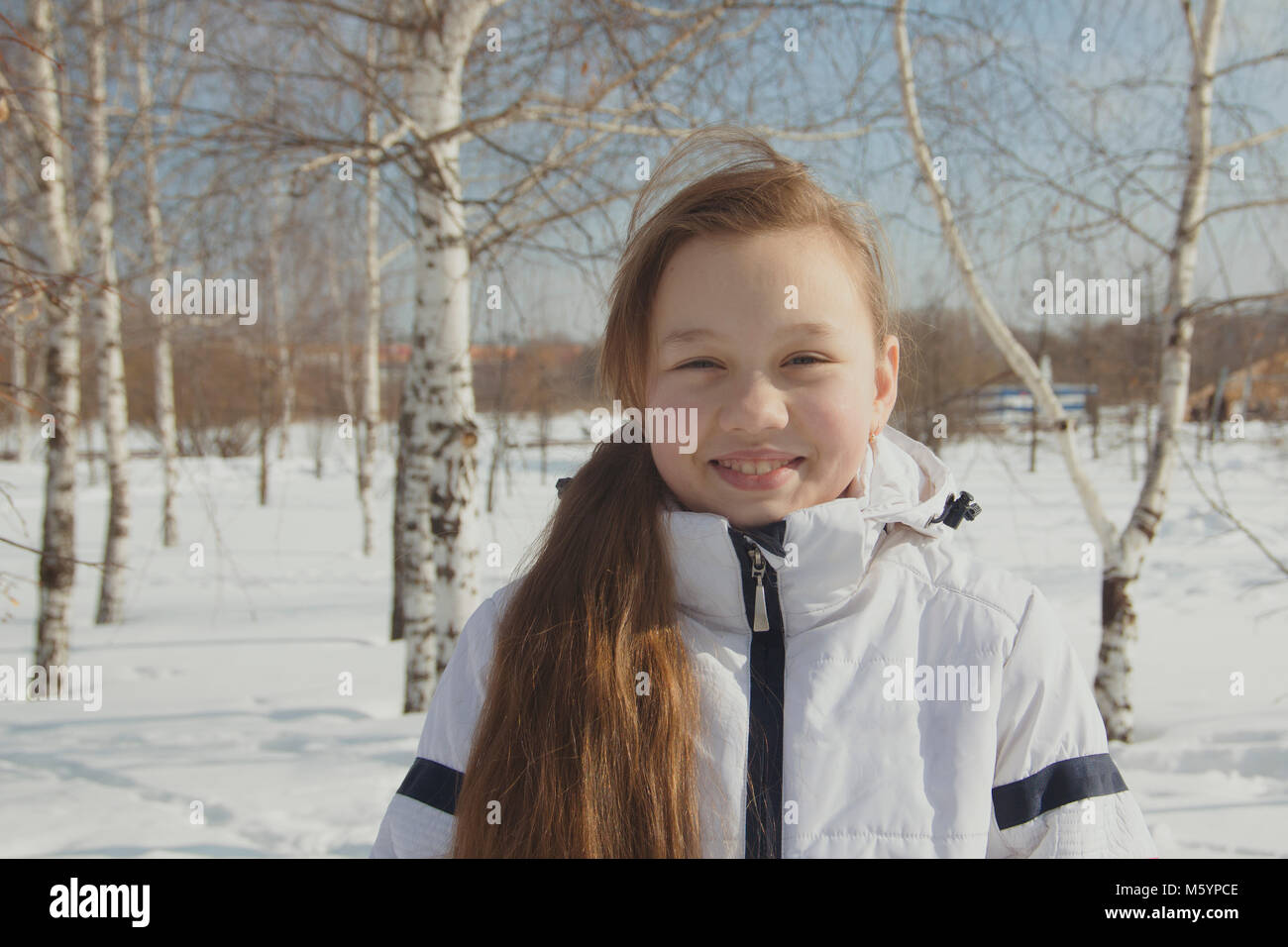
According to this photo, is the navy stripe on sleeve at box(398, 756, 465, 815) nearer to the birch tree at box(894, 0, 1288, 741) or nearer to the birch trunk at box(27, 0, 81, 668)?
the birch tree at box(894, 0, 1288, 741)

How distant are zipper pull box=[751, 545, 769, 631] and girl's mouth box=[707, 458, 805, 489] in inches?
3.3

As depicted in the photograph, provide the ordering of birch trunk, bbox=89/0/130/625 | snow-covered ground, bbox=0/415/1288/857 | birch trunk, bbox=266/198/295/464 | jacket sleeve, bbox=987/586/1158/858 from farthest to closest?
1. birch trunk, bbox=89/0/130/625
2. birch trunk, bbox=266/198/295/464
3. snow-covered ground, bbox=0/415/1288/857
4. jacket sleeve, bbox=987/586/1158/858

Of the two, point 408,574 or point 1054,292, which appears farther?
point 408,574

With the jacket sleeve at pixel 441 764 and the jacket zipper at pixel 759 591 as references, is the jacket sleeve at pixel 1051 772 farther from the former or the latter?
the jacket sleeve at pixel 441 764

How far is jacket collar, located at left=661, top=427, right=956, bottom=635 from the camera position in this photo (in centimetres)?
108

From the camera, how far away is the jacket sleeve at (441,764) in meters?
1.07

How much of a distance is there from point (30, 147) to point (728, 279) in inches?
255

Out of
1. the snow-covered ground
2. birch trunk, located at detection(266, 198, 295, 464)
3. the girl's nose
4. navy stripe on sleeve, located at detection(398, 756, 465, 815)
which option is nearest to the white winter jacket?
navy stripe on sleeve, located at detection(398, 756, 465, 815)

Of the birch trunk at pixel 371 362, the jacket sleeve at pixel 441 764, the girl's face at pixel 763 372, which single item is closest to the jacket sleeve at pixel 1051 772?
the girl's face at pixel 763 372
